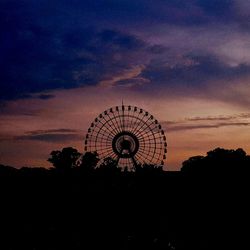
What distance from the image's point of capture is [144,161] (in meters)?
48.7

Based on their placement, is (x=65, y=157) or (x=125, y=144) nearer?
(x=125, y=144)

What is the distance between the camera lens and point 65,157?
105 meters

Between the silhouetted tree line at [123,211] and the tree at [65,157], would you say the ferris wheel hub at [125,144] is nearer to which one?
the silhouetted tree line at [123,211]

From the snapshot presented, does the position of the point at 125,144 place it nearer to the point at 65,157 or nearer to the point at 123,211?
the point at 123,211

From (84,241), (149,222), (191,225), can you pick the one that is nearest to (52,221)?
(84,241)

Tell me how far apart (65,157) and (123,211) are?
70.8 metres

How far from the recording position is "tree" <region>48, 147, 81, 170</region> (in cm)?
10325

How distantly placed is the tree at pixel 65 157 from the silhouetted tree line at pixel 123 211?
62.5 metres

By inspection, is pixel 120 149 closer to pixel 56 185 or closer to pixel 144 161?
pixel 144 161

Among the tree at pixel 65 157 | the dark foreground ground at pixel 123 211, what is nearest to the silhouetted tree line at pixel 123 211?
the dark foreground ground at pixel 123 211

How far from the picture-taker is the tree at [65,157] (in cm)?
10325

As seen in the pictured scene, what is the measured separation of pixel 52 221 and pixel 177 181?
11.1 m

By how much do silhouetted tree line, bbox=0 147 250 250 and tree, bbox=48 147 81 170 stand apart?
6253 centimetres

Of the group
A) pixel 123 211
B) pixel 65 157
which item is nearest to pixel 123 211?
pixel 123 211
